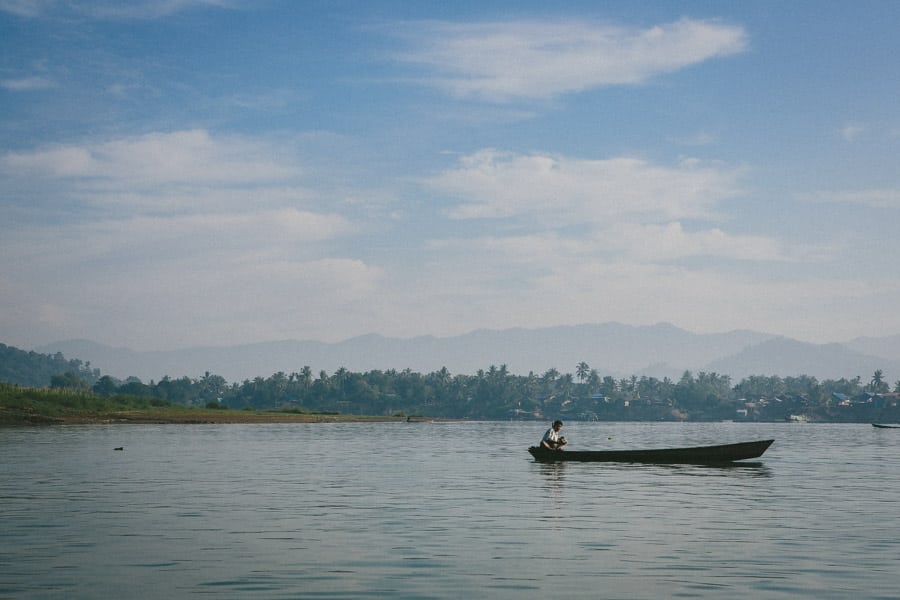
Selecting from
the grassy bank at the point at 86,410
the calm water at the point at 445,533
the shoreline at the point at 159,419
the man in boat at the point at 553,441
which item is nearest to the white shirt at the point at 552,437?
the man in boat at the point at 553,441

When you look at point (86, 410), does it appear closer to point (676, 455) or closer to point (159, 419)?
point (159, 419)

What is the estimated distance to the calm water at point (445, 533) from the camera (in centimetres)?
1673

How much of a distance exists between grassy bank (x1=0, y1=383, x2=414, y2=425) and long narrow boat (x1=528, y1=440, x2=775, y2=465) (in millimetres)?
66039

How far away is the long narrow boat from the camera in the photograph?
45.8 metres

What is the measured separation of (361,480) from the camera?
1572 inches

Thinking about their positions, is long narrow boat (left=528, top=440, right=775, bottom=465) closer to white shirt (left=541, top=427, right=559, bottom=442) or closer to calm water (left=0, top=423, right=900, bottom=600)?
white shirt (left=541, top=427, right=559, bottom=442)

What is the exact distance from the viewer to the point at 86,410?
109 metres

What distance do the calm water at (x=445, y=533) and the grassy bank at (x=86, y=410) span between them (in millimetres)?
56994

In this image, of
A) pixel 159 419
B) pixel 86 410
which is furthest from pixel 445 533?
pixel 159 419

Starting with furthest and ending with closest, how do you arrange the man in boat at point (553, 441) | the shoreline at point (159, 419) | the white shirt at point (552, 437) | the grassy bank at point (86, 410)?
the grassy bank at point (86, 410), the shoreline at point (159, 419), the white shirt at point (552, 437), the man in boat at point (553, 441)

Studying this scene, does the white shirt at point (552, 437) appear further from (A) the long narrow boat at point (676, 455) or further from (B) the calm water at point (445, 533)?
(B) the calm water at point (445, 533)

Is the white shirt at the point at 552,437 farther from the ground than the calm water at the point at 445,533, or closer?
farther from the ground

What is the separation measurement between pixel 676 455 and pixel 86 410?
8235 centimetres

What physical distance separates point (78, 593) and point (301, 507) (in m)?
13.4
